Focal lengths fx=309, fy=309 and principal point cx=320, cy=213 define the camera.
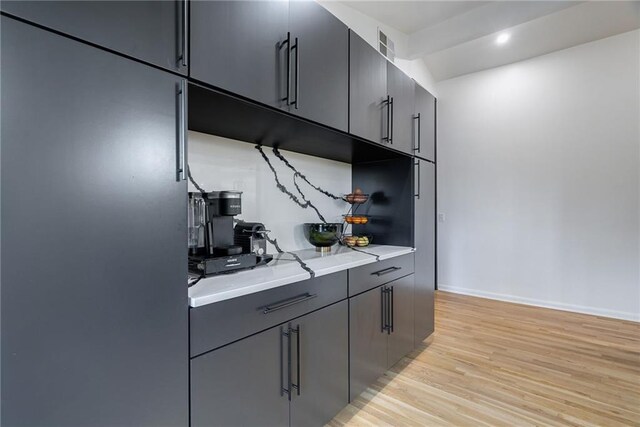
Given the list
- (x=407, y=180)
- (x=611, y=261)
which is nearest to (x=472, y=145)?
(x=611, y=261)

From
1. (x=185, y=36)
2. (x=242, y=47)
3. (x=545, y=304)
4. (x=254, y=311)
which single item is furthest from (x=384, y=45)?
(x=545, y=304)

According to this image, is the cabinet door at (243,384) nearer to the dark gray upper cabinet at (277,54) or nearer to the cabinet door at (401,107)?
the dark gray upper cabinet at (277,54)

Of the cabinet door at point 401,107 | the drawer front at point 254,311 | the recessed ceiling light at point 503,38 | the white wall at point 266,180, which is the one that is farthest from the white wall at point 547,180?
the drawer front at point 254,311

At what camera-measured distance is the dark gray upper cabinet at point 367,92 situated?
1866mm

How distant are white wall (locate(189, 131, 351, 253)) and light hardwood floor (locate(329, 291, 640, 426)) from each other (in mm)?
1184

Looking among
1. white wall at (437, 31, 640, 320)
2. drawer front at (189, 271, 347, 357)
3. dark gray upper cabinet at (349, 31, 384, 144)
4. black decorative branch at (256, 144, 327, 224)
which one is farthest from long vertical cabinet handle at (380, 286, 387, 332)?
white wall at (437, 31, 640, 320)

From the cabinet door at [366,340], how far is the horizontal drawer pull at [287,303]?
391 mm

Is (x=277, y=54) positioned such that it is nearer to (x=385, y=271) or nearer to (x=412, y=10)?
(x=385, y=271)

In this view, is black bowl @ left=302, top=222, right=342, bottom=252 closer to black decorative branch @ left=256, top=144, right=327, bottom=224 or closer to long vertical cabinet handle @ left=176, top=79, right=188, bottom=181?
black decorative branch @ left=256, top=144, right=327, bottom=224

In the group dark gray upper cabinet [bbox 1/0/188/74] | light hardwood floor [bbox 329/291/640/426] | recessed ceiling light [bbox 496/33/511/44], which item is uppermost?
recessed ceiling light [bbox 496/33/511/44]

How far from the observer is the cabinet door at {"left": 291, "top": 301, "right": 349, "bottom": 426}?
144cm

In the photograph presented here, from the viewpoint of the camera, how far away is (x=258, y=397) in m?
1.25

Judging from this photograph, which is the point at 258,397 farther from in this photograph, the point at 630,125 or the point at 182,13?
the point at 630,125

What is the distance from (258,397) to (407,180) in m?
1.85
